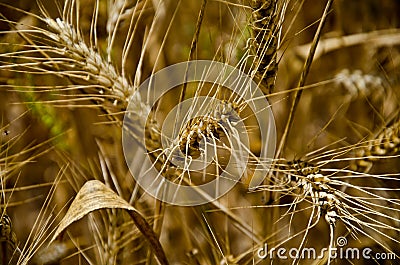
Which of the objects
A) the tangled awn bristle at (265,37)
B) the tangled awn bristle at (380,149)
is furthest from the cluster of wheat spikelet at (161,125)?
the tangled awn bristle at (265,37)

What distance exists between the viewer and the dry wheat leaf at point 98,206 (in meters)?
0.63

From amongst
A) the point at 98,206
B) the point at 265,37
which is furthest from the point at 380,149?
the point at 98,206

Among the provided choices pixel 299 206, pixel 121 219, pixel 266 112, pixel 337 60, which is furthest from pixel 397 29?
pixel 121 219

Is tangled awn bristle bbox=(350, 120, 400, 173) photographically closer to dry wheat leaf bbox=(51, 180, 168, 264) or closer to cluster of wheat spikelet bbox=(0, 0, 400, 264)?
cluster of wheat spikelet bbox=(0, 0, 400, 264)

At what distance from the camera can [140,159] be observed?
0.95 meters

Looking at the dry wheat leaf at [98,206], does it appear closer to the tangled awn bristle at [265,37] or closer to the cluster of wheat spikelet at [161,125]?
the cluster of wheat spikelet at [161,125]

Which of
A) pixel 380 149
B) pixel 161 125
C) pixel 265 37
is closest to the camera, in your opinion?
pixel 265 37

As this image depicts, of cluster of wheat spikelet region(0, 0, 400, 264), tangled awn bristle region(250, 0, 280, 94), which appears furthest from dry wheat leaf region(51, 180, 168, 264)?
tangled awn bristle region(250, 0, 280, 94)

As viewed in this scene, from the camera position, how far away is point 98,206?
628 mm

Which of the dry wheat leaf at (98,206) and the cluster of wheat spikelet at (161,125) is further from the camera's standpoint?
the cluster of wheat spikelet at (161,125)

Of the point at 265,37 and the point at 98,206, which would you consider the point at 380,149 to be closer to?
the point at 265,37

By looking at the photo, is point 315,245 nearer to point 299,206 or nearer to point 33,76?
point 299,206

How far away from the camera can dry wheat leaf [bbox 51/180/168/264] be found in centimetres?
63

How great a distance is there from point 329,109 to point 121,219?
47cm
